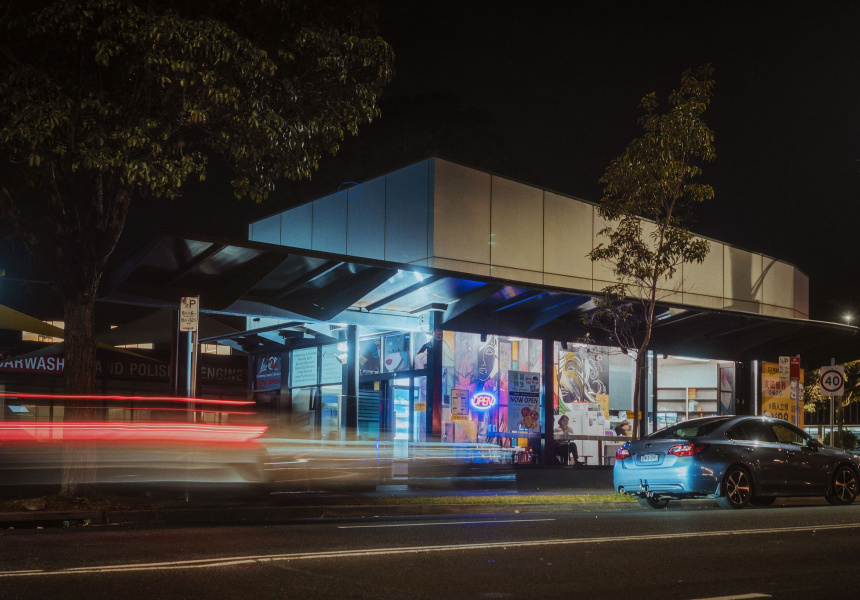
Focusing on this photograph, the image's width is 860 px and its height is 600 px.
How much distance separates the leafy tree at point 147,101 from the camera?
465 inches

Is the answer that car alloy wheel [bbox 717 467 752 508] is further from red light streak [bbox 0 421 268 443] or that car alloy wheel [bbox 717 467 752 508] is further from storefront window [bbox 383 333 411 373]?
storefront window [bbox 383 333 411 373]

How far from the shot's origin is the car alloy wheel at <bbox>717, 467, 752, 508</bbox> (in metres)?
13.6

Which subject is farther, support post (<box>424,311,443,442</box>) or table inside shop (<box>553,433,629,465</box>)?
table inside shop (<box>553,433,629,465</box>)

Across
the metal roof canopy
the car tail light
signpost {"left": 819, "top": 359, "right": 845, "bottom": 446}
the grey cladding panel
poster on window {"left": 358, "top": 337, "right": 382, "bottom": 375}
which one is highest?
the grey cladding panel

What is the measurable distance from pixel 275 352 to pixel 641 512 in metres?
12.9

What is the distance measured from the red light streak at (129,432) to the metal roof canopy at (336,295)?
340 centimetres

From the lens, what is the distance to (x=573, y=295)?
19703 millimetres

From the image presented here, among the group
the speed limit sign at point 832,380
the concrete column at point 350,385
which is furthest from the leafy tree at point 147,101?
the speed limit sign at point 832,380

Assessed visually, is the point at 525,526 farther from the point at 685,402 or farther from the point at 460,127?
the point at 460,127

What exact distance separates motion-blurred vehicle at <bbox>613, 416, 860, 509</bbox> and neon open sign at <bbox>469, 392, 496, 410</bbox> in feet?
21.3

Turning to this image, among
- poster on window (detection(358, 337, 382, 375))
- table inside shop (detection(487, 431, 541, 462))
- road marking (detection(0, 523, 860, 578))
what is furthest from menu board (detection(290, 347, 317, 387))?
road marking (detection(0, 523, 860, 578))

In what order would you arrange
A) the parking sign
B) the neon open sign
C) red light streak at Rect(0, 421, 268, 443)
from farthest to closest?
the neon open sign < the parking sign < red light streak at Rect(0, 421, 268, 443)

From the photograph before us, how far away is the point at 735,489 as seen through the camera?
13727 mm

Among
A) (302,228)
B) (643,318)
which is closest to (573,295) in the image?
(643,318)
